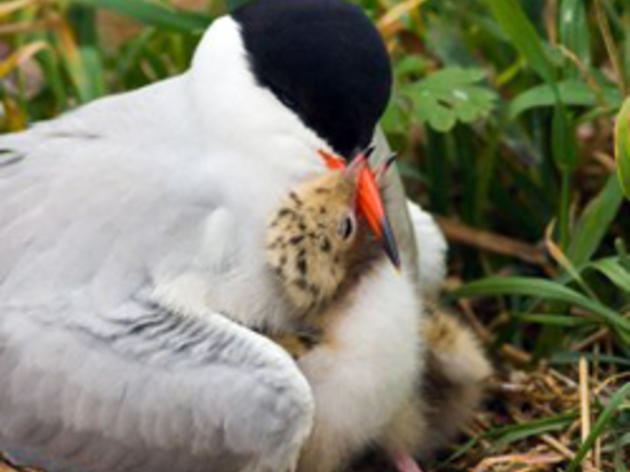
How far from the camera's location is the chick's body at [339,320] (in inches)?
110

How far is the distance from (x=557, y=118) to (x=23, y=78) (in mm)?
1174

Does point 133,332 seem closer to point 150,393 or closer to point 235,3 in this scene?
point 150,393

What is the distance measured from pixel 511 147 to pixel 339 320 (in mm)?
859

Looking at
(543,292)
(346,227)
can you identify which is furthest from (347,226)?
(543,292)

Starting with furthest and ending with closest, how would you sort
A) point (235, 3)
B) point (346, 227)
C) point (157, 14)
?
point (157, 14) < point (235, 3) < point (346, 227)

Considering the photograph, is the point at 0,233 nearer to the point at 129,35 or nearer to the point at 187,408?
the point at 187,408

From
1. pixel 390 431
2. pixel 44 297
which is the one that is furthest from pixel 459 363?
pixel 44 297

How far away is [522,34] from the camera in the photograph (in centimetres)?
334

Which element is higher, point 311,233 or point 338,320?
point 311,233

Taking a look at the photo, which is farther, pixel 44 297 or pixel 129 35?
pixel 129 35

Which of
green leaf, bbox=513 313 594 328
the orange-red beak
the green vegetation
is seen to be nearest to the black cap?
the orange-red beak

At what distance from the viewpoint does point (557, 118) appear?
10.9ft

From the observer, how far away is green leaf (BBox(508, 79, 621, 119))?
11.0ft

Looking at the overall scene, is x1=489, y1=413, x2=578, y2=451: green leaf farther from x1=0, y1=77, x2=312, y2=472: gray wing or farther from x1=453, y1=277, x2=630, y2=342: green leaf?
x1=0, y1=77, x2=312, y2=472: gray wing
